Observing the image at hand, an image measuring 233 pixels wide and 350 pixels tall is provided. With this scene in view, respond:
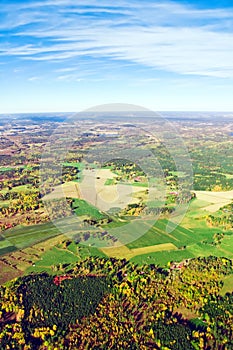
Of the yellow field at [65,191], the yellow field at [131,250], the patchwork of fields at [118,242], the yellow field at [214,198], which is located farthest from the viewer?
the yellow field at [65,191]

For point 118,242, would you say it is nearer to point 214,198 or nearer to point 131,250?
point 131,250

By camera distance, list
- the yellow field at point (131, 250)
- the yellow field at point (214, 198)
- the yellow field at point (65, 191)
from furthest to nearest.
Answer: the yellow field at point (65, 191)
the yellow field at point (214, 198)
the yellow field at point (131, 250)

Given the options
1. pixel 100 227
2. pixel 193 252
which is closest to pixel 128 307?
pixel 193 252

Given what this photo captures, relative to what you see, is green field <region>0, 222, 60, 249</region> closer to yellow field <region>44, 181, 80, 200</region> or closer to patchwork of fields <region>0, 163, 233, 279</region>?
patchwork of fields <region>0, 163, 233, 279</region>

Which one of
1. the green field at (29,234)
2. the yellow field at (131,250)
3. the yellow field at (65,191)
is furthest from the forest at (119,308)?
the yellow field at (65,191)

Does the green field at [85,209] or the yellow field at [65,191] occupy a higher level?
the yellow field at [65,191]

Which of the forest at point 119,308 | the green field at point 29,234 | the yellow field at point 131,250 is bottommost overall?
the forest at point 119,308

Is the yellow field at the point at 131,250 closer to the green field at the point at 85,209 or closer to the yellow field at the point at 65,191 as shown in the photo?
the green field at the point at 85,209
